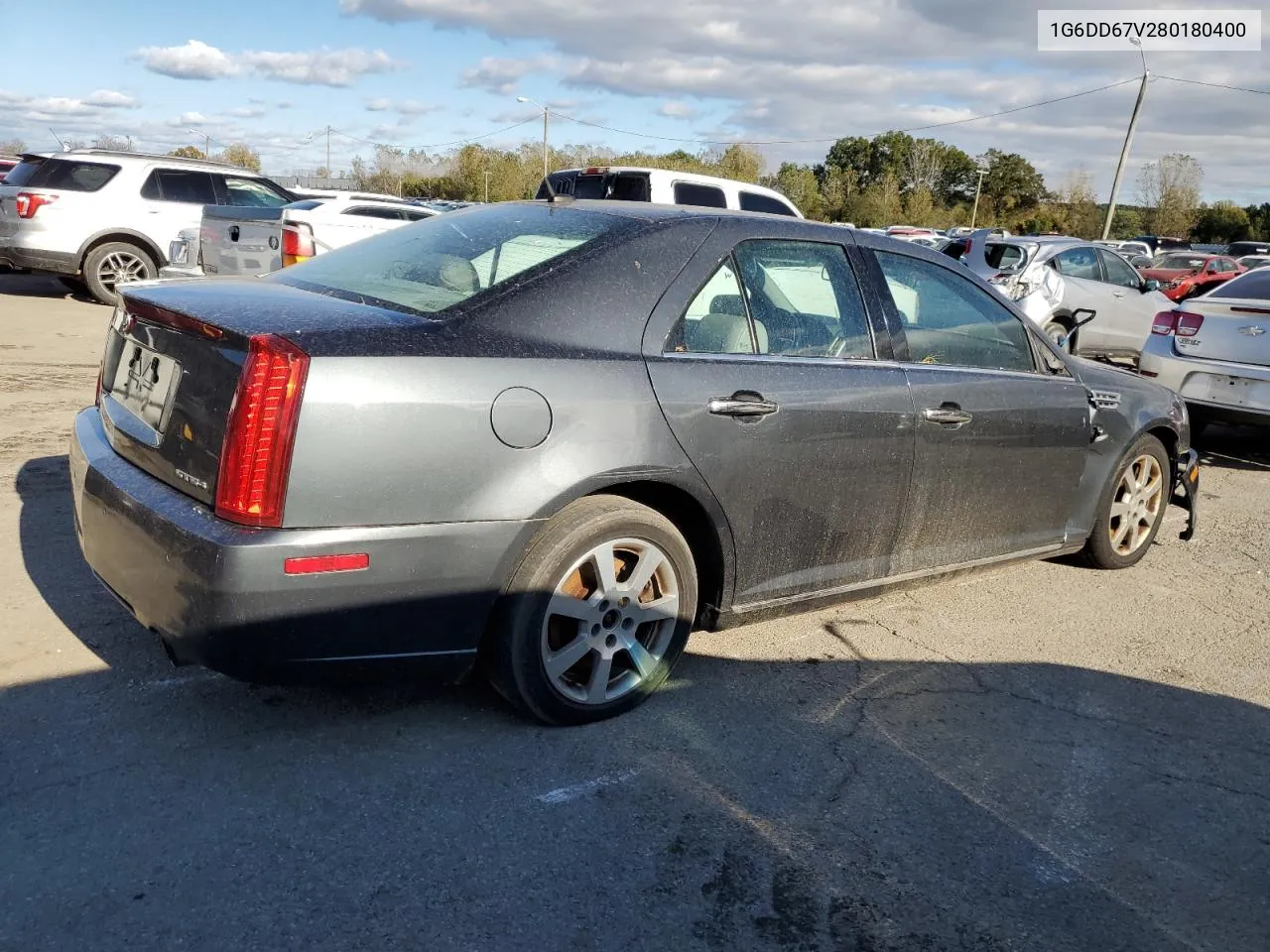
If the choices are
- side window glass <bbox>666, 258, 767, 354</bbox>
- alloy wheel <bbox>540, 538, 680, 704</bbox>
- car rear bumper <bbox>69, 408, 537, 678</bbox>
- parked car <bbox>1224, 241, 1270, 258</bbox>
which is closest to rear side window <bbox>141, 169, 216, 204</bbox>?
car rear bumper <bbox>69, 408, 537, 678</bbox>

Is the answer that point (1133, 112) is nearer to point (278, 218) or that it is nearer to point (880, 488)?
point (278, 218)

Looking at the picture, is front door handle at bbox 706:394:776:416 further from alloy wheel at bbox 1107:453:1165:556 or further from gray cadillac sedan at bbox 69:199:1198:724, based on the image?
alloy wheel at bbox 1107:453:1165:556

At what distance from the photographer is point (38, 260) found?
12586mm

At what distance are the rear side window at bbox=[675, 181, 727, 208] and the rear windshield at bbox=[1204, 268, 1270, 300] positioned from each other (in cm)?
449

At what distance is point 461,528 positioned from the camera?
299cm

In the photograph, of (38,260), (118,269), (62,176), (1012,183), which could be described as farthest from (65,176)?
(1012,183)

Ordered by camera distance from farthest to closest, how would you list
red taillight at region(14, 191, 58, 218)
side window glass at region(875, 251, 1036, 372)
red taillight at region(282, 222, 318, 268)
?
red taillight at region(14, 191, 58, 218)
red taillight at region(282, 222, 318, 268)
side window glass at region(875, 251, 1036, 372)

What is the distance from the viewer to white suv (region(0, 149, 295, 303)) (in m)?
12.5

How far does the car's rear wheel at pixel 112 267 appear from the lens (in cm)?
1286

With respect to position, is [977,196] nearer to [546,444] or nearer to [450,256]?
[450,256]

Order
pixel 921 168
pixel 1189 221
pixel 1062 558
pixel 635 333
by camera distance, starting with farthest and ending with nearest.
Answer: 1. pixel 921 168
2. pixel 1189 221
3. pixel 1062 558
4. pixel 635 333

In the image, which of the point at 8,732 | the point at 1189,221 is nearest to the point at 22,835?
the point at 8,732

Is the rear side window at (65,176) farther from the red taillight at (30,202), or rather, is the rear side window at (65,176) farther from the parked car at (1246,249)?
the parked car at (1246,249)

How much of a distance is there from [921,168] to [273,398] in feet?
273
